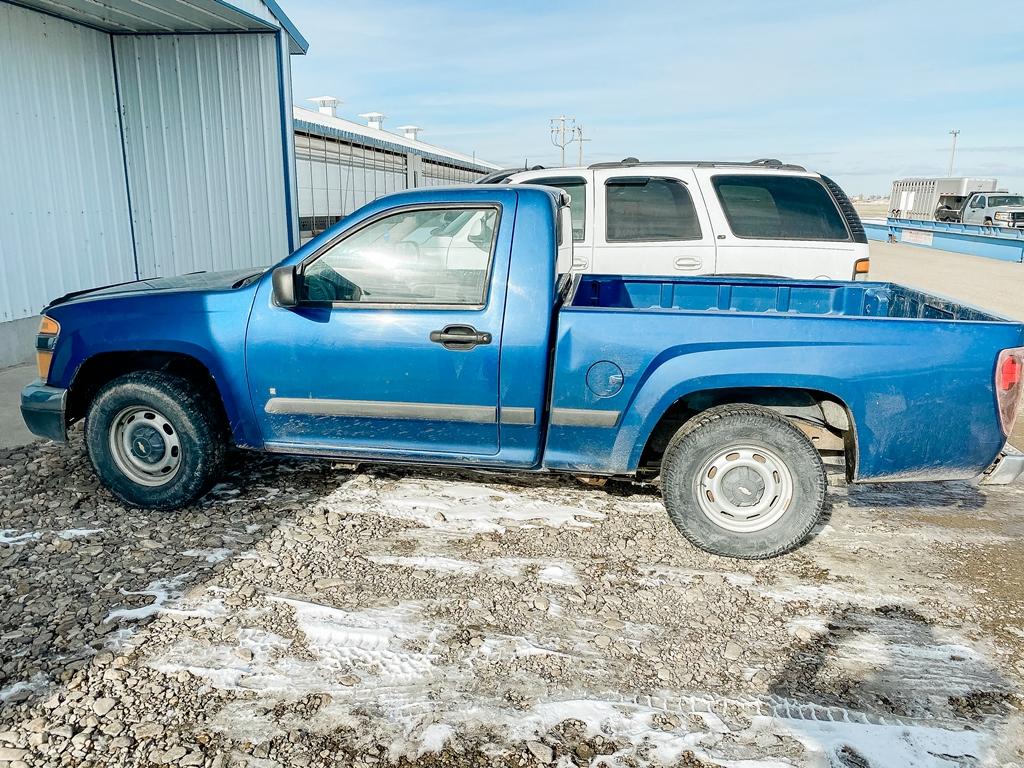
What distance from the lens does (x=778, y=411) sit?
391cm

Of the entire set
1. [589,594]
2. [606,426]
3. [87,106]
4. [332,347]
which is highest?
[87,106]

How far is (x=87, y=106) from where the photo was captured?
8.25 metres

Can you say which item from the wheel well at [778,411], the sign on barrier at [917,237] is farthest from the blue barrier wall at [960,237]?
the wheel well at [778,411]

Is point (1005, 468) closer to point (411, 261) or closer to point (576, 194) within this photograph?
point (411, 261)

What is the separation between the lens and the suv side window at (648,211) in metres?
6.73

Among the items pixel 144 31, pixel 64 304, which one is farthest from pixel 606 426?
pixel 144 31

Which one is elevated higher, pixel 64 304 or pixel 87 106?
pixel 87 106

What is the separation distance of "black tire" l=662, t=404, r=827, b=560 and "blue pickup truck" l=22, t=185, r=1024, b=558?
0.4 inches

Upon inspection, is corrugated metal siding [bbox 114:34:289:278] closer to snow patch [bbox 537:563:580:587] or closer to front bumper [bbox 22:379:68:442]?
front bumper [bbox 22:379:68:442]

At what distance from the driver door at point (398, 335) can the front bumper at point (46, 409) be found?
116 cm

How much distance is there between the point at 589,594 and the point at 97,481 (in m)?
3.24

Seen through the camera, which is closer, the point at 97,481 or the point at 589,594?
the point at 589,594

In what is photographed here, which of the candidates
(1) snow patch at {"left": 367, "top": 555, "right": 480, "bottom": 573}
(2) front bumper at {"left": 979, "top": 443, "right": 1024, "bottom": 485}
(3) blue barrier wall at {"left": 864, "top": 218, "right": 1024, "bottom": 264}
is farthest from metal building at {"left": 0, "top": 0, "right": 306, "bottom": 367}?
(3) blue barrier wall at {"left": 864, "top": 218, "right": 1024, "bottom": 264}

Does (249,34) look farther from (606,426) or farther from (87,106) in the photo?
(606,426)
